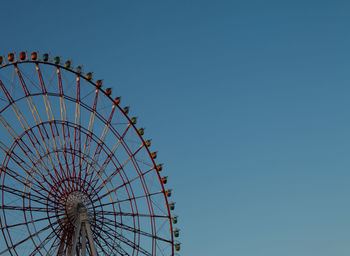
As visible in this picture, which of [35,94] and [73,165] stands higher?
[35,94]

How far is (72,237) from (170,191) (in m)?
8.07

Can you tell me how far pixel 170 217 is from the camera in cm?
3844

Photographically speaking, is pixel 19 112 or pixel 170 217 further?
pixel 170 217

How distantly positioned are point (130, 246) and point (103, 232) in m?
2.26

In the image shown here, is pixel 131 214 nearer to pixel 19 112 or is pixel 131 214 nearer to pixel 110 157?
pixel 110 157

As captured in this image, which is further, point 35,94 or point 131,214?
point 131,214

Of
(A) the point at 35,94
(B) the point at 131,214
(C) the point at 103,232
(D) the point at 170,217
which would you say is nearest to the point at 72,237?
(C) the point at 103,232

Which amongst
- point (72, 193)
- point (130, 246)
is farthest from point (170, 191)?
point (72, 193)

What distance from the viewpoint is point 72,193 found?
1411 inches

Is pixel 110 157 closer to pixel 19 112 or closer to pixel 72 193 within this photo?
pixel 72 193

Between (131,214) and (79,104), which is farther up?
(79,104)

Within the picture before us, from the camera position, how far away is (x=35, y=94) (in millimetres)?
35156

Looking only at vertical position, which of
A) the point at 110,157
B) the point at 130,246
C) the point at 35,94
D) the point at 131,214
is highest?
the point at 35,94

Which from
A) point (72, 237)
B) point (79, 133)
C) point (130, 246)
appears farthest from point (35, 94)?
point (130, 246)
